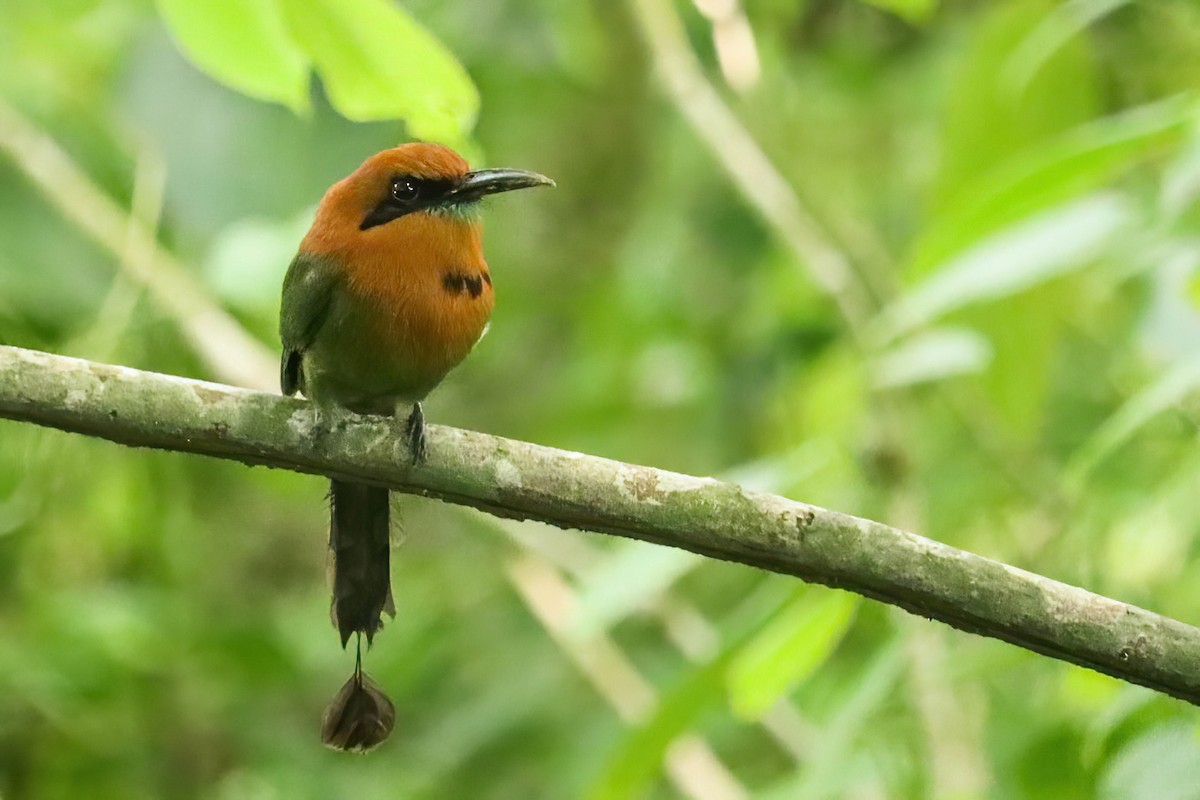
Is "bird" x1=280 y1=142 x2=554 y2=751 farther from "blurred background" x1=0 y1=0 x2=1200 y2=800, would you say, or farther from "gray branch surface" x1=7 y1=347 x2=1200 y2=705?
"gray branch surface" x1=7 y1=347 x2=1200 y2=705

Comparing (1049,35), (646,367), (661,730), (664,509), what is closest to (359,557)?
(661,730)

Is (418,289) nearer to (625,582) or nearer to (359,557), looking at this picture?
(359,557)

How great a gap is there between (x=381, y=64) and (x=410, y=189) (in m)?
0.74

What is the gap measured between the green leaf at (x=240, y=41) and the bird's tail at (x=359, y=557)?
2.44 ft

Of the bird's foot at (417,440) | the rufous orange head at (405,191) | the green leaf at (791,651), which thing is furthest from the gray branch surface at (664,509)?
the rufous orange head at (405,191)

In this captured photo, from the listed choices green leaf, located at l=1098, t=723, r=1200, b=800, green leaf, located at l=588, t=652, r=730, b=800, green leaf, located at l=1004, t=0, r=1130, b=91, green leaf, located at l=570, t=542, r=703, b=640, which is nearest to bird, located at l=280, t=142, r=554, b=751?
green leaf, located at l=570, t=542, r=703, b=640

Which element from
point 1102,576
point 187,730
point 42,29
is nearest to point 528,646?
point 187,730

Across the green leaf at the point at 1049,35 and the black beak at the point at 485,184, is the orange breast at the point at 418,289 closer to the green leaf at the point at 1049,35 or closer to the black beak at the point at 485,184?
the black beak at the point at 485,184

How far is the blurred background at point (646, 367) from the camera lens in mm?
1956

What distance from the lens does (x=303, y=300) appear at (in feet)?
7.05

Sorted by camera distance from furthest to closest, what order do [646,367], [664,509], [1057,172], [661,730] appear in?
[646,367], [661,730], [1057,172], [664,509]

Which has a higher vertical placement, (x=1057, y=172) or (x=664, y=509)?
(x=1057, y=172)

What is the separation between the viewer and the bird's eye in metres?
2.22

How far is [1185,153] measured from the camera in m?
1.70
